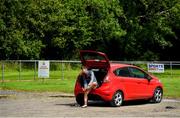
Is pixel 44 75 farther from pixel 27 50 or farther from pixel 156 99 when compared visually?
pixel 27 50

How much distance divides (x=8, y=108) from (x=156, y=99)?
662 cm

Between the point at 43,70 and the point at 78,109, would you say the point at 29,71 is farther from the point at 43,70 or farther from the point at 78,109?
the point at 78,109

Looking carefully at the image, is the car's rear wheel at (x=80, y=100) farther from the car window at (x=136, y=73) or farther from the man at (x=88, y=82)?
the car window at (x=136, y=73)

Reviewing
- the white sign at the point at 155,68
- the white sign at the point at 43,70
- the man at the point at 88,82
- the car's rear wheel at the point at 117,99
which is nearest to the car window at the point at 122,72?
the car's rear wheel at the point at 117,99

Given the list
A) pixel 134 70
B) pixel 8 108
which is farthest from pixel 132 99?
pixel 8 108

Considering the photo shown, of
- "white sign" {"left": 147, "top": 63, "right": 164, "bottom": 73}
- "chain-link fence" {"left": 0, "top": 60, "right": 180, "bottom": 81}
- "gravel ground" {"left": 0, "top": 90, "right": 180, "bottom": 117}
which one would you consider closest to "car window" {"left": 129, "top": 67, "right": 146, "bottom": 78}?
"gravel ground" {"left": 0, "top": 90, "right": 180, "bottom": 117}

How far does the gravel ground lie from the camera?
17.3 m

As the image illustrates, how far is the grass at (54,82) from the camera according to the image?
98.8 ft

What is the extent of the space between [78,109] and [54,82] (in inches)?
670

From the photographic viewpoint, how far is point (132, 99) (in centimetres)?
2150

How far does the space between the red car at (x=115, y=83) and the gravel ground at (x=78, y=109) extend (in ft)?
1.29

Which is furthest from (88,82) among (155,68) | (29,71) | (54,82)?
(29,71)

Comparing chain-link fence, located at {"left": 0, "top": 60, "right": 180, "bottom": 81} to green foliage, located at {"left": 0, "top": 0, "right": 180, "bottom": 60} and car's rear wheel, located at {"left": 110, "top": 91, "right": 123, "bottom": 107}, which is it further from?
car's rear wheel, located at {"left": 110, "top": 91, "right": 123, "bottom": 107}

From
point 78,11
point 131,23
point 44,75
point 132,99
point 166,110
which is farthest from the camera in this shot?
point 131,23
